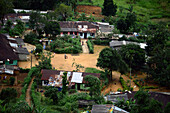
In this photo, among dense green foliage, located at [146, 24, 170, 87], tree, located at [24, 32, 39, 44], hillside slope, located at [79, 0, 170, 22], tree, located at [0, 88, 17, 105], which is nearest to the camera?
tree, located at [0, 88, 17, 105]

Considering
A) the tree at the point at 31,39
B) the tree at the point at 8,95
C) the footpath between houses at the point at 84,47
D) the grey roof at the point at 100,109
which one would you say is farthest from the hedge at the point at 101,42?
the grey roof at the point at 100,109

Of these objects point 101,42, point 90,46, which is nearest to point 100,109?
point 90,46

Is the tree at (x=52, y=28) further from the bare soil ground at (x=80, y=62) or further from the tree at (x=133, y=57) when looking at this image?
the tree at (x=133, y=57)

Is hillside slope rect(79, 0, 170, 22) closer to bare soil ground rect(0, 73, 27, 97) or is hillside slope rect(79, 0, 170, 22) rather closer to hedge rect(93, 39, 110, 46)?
hedge rect(93, 39, 110, 46)

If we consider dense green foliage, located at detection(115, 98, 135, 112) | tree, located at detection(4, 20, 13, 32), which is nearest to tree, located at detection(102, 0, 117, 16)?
tree, located at detection(4, 20, 13, 32)

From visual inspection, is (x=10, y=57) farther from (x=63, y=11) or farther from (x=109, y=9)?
(x=109, y=9)

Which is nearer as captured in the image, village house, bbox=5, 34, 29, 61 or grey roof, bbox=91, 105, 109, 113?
grey roof, bbox=91, 105, 109, 113
